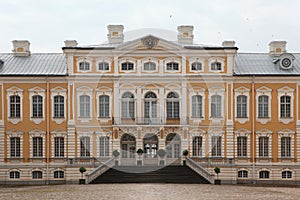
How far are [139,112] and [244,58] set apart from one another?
10147 mm

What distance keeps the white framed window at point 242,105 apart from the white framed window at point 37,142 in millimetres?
14654

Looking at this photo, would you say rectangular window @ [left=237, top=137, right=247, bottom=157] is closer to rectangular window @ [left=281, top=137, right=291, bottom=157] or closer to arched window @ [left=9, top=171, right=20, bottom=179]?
rectangular window @ [left=281, top=137, right=291, bottom=157]

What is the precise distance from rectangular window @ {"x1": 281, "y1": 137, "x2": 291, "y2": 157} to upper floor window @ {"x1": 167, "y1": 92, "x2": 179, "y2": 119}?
818 centimetres

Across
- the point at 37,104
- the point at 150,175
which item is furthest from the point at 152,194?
the point at 37,104

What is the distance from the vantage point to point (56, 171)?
47.6m

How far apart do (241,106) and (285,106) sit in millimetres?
3295

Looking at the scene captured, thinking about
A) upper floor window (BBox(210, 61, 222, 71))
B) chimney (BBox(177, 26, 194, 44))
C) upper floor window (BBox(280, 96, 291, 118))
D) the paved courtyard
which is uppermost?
chimney (BBox(177, 26, 194, 44))

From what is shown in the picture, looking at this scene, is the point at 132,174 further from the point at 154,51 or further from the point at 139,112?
the point at 154,51

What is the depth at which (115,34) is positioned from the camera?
5044cm

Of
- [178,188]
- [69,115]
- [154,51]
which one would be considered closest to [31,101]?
[69,115]

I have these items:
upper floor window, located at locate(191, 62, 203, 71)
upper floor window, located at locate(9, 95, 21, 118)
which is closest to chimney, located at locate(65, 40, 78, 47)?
upper floor window, located at locate(9, 95, 21, 118)

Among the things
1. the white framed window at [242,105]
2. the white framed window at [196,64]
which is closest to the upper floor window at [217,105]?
the white framed window at [242,105]

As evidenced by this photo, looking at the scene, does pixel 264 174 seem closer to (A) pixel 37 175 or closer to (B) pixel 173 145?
(B) pixel 173 145

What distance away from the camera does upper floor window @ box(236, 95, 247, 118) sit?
1901 inches
